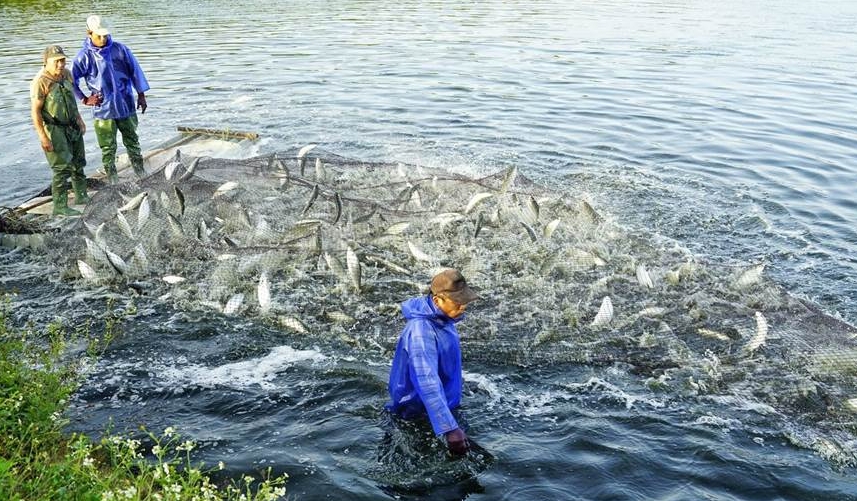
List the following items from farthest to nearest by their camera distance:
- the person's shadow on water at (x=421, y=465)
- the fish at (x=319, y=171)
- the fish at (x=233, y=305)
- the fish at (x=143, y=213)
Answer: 1. the fish at (x=319, y=171)
2. the fish at (x=143, y=213)
3. the fish at (x=233, y=305)
4. the person's shadow on water at (x=421, y=465)

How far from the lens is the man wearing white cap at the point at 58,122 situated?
30.5ft

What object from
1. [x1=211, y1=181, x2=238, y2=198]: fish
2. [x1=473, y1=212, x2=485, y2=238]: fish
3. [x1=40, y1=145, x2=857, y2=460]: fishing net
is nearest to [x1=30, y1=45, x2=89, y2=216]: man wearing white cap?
[x1=40, y1=145, x2=857, y2=460]: fishing net

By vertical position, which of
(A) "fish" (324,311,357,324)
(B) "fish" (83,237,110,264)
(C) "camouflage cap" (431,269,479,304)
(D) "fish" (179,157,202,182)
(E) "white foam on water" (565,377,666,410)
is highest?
(C) "camouflage cap" (431,269,479,304)

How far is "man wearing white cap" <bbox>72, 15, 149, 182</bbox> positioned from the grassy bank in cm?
438

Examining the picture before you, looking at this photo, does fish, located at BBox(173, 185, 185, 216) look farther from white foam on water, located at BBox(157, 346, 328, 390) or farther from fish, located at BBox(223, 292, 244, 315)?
white foam on water, located at BBox(157, 346, 328, 390)

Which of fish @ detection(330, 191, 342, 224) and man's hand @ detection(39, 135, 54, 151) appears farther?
man's hand @ detection(39, 135, 54, 151)

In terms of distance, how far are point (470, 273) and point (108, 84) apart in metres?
5.89

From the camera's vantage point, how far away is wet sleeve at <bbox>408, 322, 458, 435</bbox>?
16.8ft

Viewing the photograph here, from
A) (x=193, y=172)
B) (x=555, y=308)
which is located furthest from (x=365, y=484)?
(x=193, y=172)

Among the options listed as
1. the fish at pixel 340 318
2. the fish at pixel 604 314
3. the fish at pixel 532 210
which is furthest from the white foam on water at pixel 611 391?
the fish at pixel 532 210

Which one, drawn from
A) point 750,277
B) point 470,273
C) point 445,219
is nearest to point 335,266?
point 470,273

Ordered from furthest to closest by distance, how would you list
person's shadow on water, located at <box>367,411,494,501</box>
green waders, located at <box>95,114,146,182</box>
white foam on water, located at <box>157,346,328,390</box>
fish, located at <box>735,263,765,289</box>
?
1. green waders, located at <box>95,114,146,182</box>
2. fish, located at <box>735,263,765,289</box>
3. white foam on water, located at <box>157,346,328,390</box>
4. person's shadow on water, located at <box>367,411,494,501</box>

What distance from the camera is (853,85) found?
61.5ft

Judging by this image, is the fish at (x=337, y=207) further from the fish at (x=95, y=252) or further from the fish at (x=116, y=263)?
the fish at (x=95, y=252)
